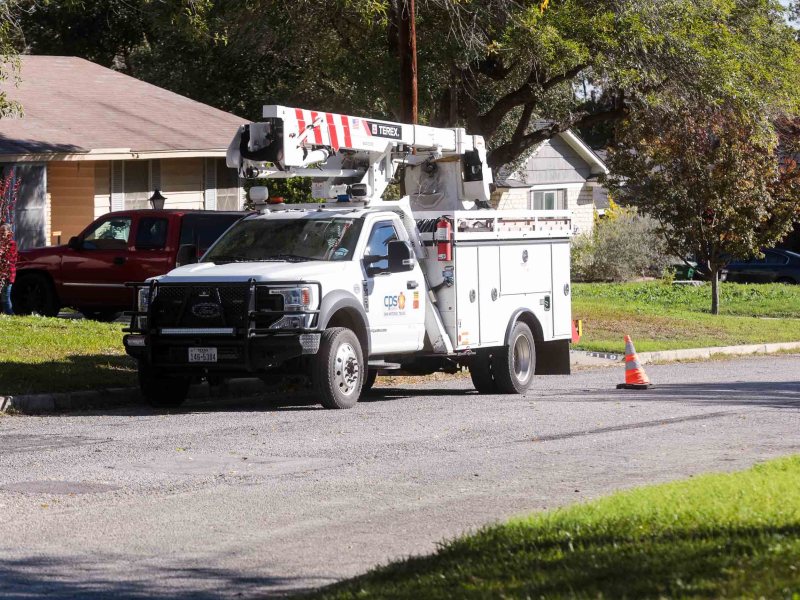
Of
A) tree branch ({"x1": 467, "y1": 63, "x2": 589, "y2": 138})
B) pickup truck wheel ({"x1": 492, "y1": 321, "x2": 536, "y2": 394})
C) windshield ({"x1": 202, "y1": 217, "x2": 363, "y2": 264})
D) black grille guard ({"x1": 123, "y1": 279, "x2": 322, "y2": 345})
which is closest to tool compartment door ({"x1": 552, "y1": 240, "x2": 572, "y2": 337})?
pickup truck wheel ({"x1": 492, "y1": 321, "x2": 536, "y2": 394})

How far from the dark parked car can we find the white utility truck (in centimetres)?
2720

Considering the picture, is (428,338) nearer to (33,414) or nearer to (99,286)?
(33,414)

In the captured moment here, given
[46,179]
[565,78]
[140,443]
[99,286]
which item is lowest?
[140,443]

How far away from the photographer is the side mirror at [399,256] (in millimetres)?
14250

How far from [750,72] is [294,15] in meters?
8.76

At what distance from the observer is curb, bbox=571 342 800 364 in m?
22.0

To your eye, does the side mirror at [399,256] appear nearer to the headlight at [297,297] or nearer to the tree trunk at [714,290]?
the headlight at [297,297]

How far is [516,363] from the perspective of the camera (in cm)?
1611

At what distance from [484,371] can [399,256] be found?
2.35 m

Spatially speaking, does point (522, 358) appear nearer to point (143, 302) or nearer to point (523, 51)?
point (143, 302)

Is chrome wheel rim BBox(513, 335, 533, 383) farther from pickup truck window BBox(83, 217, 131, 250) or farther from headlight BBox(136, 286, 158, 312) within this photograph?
pickup truck window BBox(83, 217, 131, 250)

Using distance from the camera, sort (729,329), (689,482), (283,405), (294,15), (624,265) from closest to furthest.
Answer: (689,482) → (283,405) → (294,15) → (729,329) → (624,265)

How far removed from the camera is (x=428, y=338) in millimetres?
15000

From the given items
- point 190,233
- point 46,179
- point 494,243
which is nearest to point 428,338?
point 494,243
